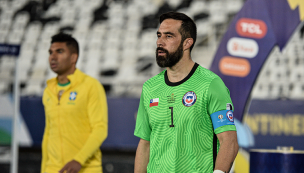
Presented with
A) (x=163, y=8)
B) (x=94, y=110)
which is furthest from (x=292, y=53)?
(x=94, y=110)

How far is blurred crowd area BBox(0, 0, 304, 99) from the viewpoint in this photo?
8.39 metres

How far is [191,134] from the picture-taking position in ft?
7.09

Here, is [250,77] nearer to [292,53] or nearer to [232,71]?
[232,71]

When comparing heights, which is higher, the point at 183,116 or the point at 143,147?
the point at 183,116

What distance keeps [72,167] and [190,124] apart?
63.3 inches

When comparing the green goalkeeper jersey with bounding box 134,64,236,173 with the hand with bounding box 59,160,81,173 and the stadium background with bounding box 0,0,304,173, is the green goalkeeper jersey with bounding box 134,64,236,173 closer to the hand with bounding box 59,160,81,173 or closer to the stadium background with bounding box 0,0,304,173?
the hand with bounding box 59,160,81,173

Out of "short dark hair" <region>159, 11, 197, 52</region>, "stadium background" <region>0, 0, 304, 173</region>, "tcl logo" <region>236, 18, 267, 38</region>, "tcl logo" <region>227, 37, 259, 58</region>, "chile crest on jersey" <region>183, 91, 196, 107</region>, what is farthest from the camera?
"stadium background" <region>0, 0, 304, 173</region>

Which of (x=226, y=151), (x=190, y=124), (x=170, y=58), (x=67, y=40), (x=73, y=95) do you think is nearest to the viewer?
(x=226, y=151)

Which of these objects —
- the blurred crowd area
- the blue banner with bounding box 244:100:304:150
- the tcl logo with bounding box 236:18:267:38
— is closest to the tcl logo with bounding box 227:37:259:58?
the tcl logo with bounding box 236:18:267:38

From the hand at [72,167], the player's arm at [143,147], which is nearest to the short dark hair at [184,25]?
the player's arm at [143,147]

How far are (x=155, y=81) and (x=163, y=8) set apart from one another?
720cm

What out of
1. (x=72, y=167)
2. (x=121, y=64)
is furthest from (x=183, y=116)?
(x=121, y=64)

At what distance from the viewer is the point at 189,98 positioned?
2.21 meters

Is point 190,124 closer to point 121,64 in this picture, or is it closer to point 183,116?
point 183,116
